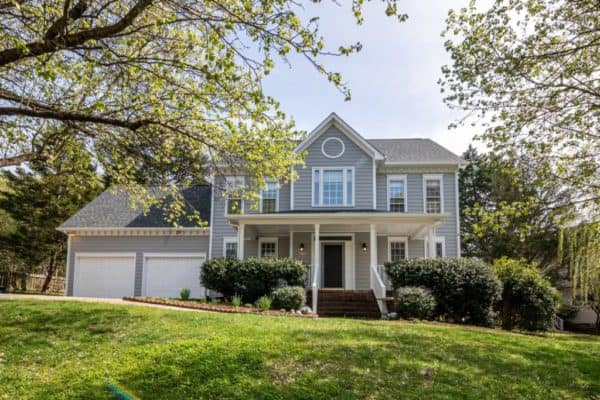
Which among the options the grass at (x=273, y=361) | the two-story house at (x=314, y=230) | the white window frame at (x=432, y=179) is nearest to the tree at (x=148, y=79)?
the grass at (x=273, y=361)

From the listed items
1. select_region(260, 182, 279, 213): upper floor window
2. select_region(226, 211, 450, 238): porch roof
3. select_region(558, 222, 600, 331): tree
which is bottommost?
select_region(558, 222, 600, 331): tree

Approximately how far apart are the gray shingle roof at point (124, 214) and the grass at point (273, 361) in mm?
10356

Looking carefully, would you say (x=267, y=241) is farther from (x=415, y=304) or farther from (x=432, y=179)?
(x=415, y=304)

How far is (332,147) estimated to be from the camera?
1825cm

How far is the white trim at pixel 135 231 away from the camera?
18938mm

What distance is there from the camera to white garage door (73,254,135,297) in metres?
19.2

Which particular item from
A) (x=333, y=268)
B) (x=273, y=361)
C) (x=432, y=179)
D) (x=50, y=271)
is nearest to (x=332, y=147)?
(x=432, y=179)

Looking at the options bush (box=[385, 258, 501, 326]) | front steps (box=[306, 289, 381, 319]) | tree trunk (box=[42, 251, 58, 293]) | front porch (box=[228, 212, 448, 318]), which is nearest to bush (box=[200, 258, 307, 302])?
front steps (box=[306, 289, 381, 319])

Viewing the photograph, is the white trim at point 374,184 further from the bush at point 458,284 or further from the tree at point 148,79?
the tree at point 148,79

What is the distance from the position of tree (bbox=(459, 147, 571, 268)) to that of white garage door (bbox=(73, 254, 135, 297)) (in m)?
13.4

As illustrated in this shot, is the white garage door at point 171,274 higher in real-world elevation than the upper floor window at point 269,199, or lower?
lower

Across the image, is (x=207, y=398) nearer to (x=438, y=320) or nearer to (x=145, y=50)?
(x=145, y=50)

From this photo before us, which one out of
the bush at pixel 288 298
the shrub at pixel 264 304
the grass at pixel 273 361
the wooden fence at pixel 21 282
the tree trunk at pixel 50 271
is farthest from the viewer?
the tree trunk at pixel 50 271

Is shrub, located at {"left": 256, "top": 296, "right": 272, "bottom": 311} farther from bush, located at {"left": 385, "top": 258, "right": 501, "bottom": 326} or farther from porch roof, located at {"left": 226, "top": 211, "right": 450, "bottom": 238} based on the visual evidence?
bush, located at {"left": 385, "top": 258, "right": 501, "bottom": 326}
